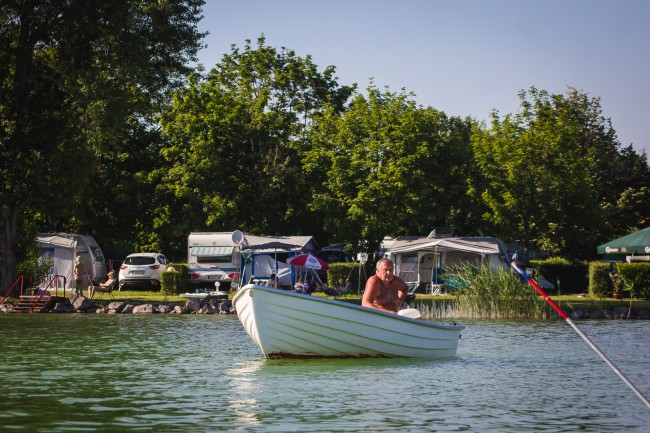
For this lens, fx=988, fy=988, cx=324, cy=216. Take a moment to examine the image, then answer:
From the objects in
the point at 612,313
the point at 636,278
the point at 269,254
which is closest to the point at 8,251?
the point at 269,254

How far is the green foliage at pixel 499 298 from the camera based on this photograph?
31078 mm

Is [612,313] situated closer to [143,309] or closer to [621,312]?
[621,312]

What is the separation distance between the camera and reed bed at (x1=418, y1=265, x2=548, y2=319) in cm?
3108

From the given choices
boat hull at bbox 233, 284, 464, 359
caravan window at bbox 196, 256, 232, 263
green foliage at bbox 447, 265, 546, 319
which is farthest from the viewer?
caravan window at bbox 196, 256, 232, 263

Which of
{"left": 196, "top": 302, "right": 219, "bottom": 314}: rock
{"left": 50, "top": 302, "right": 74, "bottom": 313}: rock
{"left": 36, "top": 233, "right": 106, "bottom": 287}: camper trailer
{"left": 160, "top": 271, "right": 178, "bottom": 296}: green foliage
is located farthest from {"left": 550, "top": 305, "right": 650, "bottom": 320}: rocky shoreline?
{"left": 36, "top": 233, "right": 106, "bottom": 287}: camper trailer

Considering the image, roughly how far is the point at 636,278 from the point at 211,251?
59.1ft

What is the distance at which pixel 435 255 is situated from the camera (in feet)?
152

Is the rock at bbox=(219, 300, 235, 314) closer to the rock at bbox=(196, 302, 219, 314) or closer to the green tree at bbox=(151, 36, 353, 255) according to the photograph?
the rock at bbox=(196, 302, 219, 314)

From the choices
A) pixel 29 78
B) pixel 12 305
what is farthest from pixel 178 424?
pixel 29 78

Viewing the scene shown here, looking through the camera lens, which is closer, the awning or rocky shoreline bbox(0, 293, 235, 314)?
rocky shoreline bbox(0, 293, 235, 314)

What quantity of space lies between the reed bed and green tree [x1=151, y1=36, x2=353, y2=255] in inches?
786

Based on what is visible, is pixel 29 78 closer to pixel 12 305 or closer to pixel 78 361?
pixel 12 305

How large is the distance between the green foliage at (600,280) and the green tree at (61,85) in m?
19.8

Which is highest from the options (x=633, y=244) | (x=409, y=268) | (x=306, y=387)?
(x=633, y=244)
